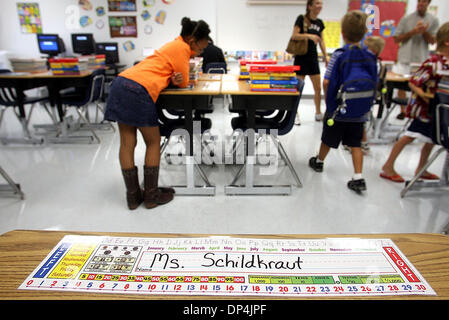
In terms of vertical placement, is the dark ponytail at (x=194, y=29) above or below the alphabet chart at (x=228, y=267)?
above

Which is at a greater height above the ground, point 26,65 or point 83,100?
point 26,65

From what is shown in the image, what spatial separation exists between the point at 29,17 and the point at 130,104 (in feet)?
19.4

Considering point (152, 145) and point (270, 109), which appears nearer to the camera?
point (152, 145)

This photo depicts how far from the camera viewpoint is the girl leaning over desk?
83.5 inches

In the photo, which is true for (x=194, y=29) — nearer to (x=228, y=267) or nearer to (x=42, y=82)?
(x=228, y=267)

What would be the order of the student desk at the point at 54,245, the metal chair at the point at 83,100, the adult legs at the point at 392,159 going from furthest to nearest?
the metal chair at the point at 83,100
the adult legs at the point at 392,159
the student desk at the point at 54,245

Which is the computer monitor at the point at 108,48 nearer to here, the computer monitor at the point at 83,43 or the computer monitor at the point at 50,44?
the computer monitor at the point at 83,43

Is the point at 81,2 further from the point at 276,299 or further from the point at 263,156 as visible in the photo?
the point at 276,299

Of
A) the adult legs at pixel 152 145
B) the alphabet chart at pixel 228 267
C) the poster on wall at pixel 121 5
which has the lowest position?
the adult legs at pixel 152 145

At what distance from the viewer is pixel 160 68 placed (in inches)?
86.7

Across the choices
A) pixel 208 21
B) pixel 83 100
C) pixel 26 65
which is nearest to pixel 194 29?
pixel 83 100

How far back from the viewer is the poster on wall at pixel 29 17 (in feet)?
20.5

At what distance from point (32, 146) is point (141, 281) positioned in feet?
12.9

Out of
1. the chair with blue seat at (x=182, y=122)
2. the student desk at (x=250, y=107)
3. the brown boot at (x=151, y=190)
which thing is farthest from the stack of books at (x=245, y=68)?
the brown boot at (x=151, y=190)
